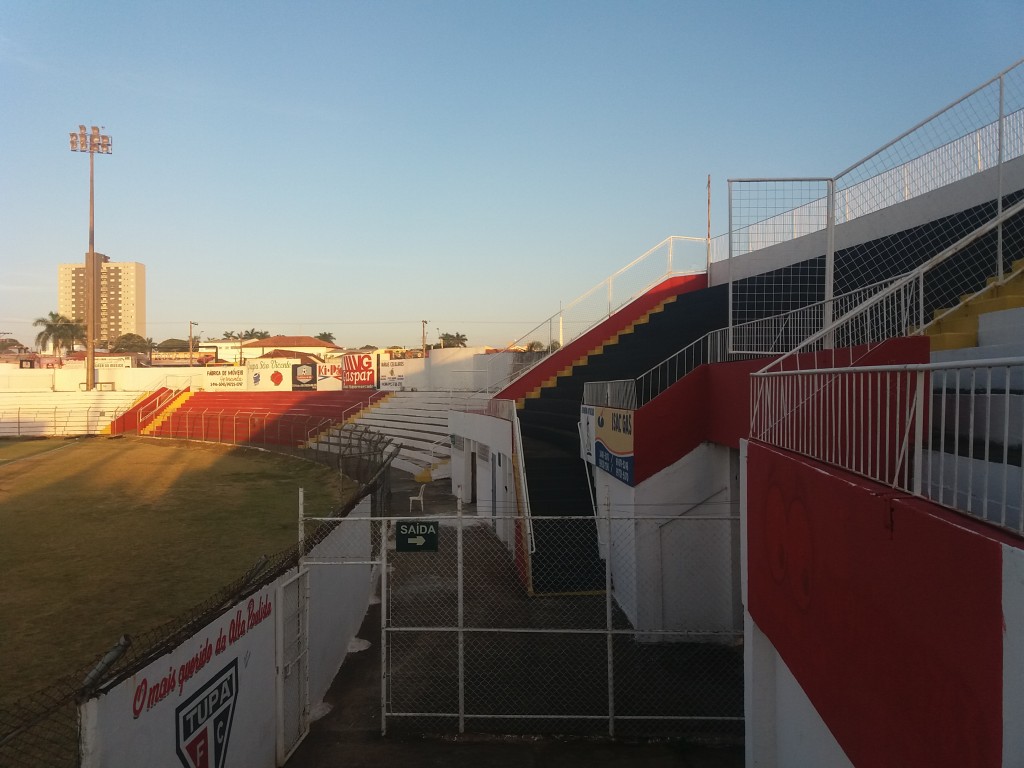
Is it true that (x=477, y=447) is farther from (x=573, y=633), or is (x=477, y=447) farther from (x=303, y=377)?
(x=303, y=377)

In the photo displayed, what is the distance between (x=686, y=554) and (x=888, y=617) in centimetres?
676

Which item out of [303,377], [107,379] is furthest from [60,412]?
[303,377]

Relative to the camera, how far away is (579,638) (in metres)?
9.75

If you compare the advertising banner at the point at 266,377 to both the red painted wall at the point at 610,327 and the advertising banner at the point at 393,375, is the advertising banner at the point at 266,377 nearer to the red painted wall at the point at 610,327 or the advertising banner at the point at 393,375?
the advertising banner at the point at 393,375

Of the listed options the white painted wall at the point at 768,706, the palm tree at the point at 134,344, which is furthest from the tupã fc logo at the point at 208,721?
the palm tree at the point at 134,344

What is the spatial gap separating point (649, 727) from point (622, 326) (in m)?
14.3

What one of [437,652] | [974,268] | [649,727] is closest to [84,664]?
[437,652]

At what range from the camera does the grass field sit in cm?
1007

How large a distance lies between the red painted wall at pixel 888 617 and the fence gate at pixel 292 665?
174 inches

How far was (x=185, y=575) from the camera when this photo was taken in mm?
13055

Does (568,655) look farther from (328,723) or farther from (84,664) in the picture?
(84,664)

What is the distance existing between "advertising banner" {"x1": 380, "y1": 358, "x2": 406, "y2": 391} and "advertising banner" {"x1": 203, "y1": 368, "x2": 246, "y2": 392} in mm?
9900

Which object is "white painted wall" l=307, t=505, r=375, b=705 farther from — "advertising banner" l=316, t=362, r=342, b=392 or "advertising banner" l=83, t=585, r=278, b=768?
"advertising banner" l=316, t=362, r=342, b=392

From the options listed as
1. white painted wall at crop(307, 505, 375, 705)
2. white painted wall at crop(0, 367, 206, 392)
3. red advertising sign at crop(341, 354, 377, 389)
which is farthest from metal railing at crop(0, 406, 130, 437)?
white painted wall at crop(307, 505, 375, 705)
